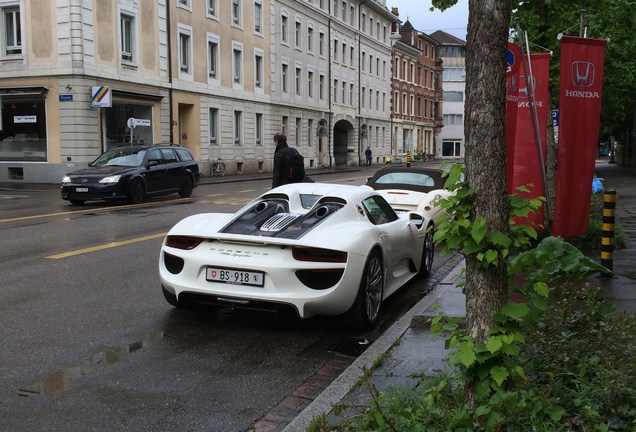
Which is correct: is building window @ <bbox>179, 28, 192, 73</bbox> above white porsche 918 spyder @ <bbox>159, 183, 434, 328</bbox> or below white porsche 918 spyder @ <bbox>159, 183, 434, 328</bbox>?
above

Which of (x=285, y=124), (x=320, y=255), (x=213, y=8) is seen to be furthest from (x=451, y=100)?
(x=320, y=255)

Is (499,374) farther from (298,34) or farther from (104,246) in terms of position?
→ (298,34)

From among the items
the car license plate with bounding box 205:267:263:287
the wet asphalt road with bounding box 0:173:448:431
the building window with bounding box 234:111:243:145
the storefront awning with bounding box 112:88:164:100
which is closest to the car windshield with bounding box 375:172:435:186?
the wet asphalt road with bounding box 0:173:448:431

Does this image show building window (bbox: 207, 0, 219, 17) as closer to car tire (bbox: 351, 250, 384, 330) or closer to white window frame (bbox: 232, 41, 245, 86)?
white window frame (bbox: 232, 41, 245, 86)

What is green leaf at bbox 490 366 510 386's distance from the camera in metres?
3.20

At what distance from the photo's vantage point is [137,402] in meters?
4.25

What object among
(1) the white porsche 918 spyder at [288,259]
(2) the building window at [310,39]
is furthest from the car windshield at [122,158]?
(2) the building window at [310,39]

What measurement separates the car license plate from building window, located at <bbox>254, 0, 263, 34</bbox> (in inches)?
1495

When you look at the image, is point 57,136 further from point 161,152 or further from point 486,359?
point 486,359

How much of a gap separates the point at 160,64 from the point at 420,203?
2382 centimetres

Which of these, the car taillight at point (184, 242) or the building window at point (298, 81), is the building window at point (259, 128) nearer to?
the building window at point (298, 81)

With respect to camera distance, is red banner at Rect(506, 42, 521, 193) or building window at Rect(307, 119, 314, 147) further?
building window at Rect(307, 119, 314, 147)

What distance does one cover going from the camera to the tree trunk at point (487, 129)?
327cm

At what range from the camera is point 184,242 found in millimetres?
6047
